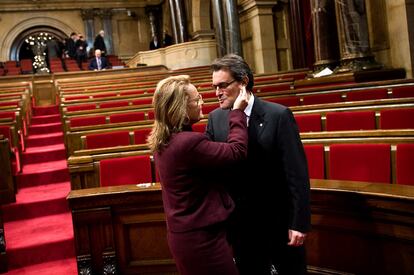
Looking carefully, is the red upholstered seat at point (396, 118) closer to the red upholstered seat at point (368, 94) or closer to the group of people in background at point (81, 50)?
the red upholstered seat at point (368, 94)

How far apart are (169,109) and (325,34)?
A: 16.3 feet

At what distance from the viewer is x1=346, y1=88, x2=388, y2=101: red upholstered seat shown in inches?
158

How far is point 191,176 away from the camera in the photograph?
4.26 ft

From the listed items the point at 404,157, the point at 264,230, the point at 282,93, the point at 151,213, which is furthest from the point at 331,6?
the point at 264,230

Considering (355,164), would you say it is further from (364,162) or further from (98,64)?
(98,64)

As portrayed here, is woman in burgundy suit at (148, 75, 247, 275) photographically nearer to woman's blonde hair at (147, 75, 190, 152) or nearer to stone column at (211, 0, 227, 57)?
woman's blonde hair at (147, 75, 190, 152)

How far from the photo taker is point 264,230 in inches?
57.4

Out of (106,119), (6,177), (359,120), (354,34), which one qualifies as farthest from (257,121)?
(354,34)

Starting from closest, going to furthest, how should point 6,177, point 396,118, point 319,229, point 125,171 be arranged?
point 319,229 < point 125,171 < point 396,118 < point 6,177

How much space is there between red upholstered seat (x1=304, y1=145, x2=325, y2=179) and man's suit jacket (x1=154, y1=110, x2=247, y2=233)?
118cm

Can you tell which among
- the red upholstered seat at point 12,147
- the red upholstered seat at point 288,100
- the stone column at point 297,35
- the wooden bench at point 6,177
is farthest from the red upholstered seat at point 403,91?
the stone column at point 297,35

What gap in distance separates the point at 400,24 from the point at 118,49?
12035 mm

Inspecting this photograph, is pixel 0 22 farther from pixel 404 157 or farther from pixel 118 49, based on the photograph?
pixel 404 157

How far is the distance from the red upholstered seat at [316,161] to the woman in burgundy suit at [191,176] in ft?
3.82
